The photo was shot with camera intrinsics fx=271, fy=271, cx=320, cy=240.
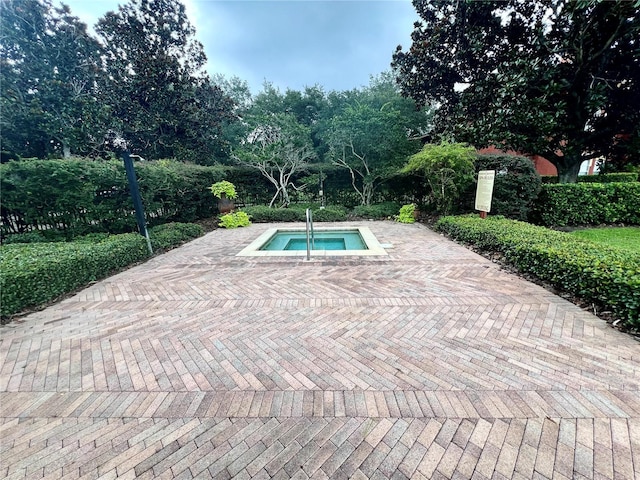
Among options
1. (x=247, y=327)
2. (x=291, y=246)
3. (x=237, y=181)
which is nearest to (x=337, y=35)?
(x=237, y=181)

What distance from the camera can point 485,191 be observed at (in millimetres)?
7730

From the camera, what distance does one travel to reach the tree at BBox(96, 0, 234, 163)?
48.0ft

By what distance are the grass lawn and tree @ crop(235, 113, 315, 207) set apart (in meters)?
9.93

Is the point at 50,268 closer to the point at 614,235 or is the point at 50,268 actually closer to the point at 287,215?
the point at 287,215

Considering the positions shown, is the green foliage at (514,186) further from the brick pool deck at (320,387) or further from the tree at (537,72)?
the brick pool deck at (320,387)

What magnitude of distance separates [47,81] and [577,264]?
67.6ft

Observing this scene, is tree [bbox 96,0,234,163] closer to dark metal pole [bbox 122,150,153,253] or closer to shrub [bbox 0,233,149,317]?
dark metal pole [bbox 122,150,153,253]

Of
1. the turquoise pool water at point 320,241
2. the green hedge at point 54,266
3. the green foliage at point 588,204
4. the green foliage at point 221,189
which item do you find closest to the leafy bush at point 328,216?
the turquoise pool water at point 320,241

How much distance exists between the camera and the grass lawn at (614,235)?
6523 millimetres

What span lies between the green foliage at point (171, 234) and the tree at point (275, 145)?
Answer: 4.34m

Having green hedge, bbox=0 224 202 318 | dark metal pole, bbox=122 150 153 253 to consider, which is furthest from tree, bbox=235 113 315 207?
green hedge, bbox=0 224 202 318

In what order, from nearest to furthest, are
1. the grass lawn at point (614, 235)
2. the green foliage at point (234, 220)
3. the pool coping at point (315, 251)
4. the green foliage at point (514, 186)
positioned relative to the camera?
1. the pool coping at point (315, 251)
2. the grass lawn at point (614, 235)
3. the green foliage at point (514, 186)
4. the green foliage at point (234, 220)

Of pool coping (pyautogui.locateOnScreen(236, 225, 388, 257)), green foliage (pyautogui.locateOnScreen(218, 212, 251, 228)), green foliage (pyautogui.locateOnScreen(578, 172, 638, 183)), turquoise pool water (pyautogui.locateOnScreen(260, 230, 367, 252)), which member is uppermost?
green foliage (pyautogui.locateOnScreen(578, 172, 638, 183))

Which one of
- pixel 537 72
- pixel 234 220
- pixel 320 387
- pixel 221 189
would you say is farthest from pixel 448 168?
pixel 320 387
